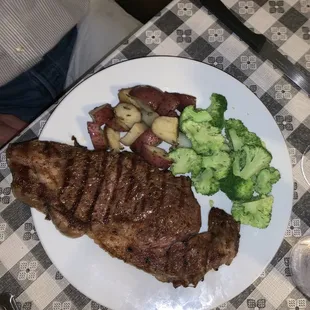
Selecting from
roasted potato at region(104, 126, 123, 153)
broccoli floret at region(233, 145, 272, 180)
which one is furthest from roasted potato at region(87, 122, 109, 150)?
broccoli floret at region(233, 145, 272, 180)

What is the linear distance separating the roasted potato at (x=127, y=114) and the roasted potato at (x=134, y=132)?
0.09ft

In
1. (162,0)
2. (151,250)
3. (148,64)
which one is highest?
(162,0)

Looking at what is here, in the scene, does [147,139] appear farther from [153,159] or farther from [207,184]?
[207,184]

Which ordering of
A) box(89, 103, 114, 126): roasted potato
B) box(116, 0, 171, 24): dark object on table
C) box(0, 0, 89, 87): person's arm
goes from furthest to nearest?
1. box(116, 0, 171, 24): dark object on table
2. box(0, 0, 89, 87): person's arm
3. box(89, 103, 114, 126): roasted potato

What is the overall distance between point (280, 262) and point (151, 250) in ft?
2.07

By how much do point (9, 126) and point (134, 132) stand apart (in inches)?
33.5

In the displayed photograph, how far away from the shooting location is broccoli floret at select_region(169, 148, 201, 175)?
1995 millimetres

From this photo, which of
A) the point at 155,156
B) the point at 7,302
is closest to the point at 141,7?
the point at 155,156

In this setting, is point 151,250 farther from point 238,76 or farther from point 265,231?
point 238,76

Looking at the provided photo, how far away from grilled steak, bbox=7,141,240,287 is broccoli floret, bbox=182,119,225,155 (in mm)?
184

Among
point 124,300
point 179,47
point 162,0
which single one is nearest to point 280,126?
point 179,47

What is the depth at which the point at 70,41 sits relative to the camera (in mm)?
2592

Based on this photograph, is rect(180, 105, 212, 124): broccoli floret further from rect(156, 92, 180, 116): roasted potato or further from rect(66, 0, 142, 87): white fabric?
rect(66, 0, 142, 87): white fabric

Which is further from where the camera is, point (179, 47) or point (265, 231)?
point (179, 47)
